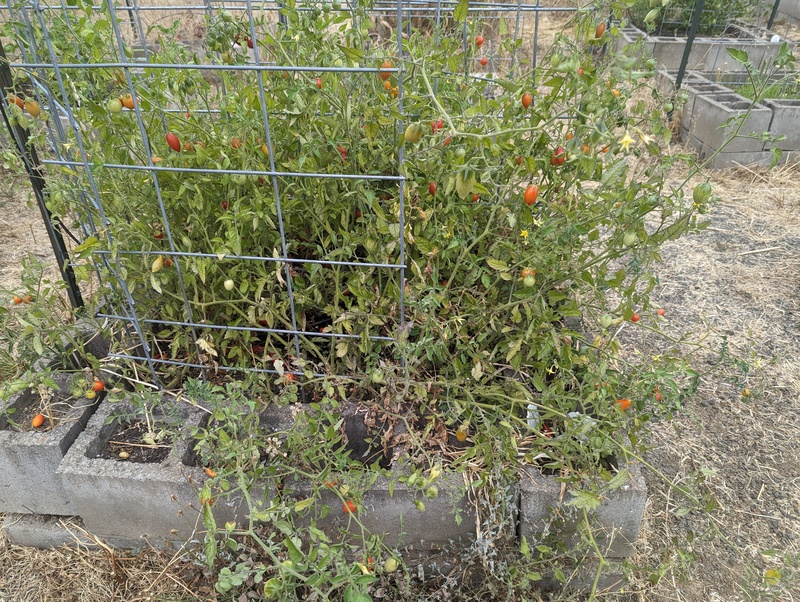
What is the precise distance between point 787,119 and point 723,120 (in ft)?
1.15

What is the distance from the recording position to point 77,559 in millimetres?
1478

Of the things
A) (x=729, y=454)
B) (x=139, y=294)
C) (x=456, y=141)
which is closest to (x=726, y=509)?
(x=729, y=454)

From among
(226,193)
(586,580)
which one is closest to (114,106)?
(226,193)

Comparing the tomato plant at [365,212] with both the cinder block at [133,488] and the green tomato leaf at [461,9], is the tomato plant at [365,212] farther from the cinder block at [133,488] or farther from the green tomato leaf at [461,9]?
the cinder block at [133,488]

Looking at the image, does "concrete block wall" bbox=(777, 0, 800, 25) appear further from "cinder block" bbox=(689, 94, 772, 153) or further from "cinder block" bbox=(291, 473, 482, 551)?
"cinder block" bbox=(291, 473, 482, 551)

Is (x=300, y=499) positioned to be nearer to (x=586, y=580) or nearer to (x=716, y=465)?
(x=586, y=580)

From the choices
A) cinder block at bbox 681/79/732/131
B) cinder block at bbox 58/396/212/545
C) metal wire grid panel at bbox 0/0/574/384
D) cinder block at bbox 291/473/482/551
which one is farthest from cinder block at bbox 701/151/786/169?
cinder block at bbox 58/396/212/545

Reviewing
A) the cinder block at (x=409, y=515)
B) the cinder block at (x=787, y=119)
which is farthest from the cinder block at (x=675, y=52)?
the cinder block at (x=409, y=515)

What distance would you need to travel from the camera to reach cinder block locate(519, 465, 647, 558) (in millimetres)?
1280

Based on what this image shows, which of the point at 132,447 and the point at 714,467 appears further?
the point at 714,467

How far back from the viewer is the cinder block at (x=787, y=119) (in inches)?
131

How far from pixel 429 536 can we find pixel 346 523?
193 millimetres

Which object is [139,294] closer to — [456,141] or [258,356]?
[258,356]

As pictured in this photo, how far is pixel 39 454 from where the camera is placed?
141 cm
